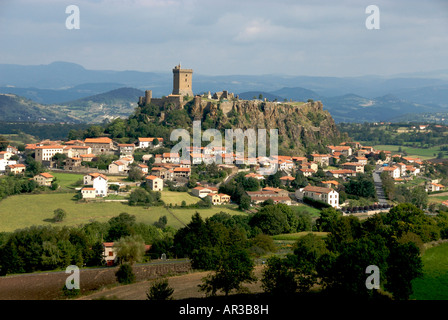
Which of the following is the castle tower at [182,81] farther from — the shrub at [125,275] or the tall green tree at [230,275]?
the tall green tree at [230,275]

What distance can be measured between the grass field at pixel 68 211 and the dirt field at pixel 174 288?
11390 millimetres

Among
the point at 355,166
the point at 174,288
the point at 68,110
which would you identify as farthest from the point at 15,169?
the point at 68,110

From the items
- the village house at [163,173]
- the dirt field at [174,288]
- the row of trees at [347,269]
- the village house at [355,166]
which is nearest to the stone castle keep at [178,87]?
the village house at [163,173]

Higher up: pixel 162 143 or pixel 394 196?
pixel 162 143

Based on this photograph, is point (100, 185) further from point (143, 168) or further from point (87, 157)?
point (87, 157)

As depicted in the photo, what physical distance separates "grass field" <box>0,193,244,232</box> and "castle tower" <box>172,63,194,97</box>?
840 inches

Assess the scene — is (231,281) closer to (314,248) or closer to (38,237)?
(314,248)

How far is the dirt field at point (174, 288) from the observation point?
1603cm

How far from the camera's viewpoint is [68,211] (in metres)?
31.3

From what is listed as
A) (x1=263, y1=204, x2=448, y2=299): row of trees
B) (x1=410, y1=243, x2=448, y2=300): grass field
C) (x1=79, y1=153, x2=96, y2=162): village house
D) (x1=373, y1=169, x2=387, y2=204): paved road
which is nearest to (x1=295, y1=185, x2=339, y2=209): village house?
(x1=373, y1=169, x2=387, y2=204): paved road

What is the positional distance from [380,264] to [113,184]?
2385cm

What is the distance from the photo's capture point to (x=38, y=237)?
21031 mm

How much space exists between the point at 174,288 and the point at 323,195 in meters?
21.9
